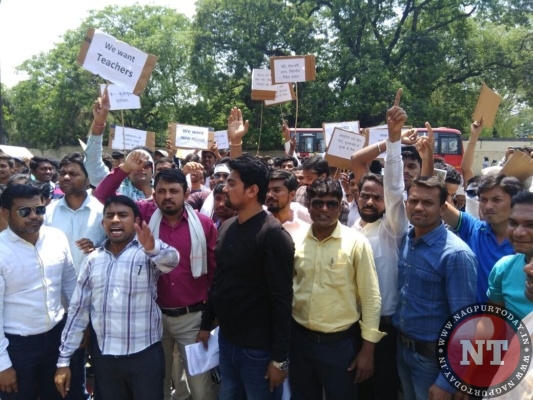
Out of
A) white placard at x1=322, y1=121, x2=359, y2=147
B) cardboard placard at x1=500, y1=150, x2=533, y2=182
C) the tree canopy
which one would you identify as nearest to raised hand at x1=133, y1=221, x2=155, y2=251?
cardboard placard at x1=500, y1=150, x2=533, y2=182

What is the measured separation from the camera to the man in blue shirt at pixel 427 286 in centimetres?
245

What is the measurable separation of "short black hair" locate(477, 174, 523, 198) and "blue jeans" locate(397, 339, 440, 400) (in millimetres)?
1193

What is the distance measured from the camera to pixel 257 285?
255 centimetres

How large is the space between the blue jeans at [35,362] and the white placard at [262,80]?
5.32 m

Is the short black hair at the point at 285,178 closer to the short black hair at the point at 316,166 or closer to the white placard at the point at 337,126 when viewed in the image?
the short black hair at the point at 316,166

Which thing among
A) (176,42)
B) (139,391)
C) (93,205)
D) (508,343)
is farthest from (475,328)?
(176,42)

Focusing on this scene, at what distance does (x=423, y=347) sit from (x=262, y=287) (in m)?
0.98

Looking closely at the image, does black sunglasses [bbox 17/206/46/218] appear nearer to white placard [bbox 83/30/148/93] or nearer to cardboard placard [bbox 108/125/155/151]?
white placard [bbox 83/30/148/93]

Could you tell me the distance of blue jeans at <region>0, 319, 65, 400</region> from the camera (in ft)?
9.52

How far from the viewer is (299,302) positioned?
2.77m

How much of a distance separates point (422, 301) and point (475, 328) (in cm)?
30

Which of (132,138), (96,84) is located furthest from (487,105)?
(96,84)

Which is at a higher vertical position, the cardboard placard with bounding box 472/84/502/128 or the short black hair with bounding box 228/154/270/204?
the cardboard placard with bounding box 472/84/502/128

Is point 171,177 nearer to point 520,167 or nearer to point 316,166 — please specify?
point 316,166
